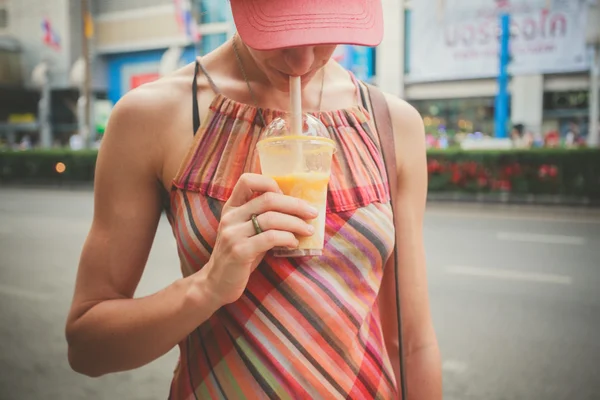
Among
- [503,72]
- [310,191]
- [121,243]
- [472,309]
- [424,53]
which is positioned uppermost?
[424,53]

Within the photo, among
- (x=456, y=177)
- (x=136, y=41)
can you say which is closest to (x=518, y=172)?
A: (x=456, y=177)

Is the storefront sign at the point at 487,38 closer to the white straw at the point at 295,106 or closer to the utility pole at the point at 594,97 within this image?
the utility pole at the point at 594,97

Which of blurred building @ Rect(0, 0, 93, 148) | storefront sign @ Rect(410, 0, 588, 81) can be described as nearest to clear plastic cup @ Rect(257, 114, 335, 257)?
storefront sign @ Rect(410, 0, 588, 81)

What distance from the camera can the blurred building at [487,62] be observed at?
2058cm

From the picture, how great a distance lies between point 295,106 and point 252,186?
183mm

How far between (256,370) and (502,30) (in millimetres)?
15998

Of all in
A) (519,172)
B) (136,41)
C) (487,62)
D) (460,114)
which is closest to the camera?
(519,172)

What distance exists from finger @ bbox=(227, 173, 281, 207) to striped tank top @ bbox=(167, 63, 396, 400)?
0.14 m

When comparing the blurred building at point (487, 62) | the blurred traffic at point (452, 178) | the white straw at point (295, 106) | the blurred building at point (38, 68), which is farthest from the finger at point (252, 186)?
the blurred building at point (38, 68)

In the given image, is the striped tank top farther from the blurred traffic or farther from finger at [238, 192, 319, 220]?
the blurred traffic

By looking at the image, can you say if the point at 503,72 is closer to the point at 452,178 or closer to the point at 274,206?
the point at 452,178

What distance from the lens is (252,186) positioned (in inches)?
34.6

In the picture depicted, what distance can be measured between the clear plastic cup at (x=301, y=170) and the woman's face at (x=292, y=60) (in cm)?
12

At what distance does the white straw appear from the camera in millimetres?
968
